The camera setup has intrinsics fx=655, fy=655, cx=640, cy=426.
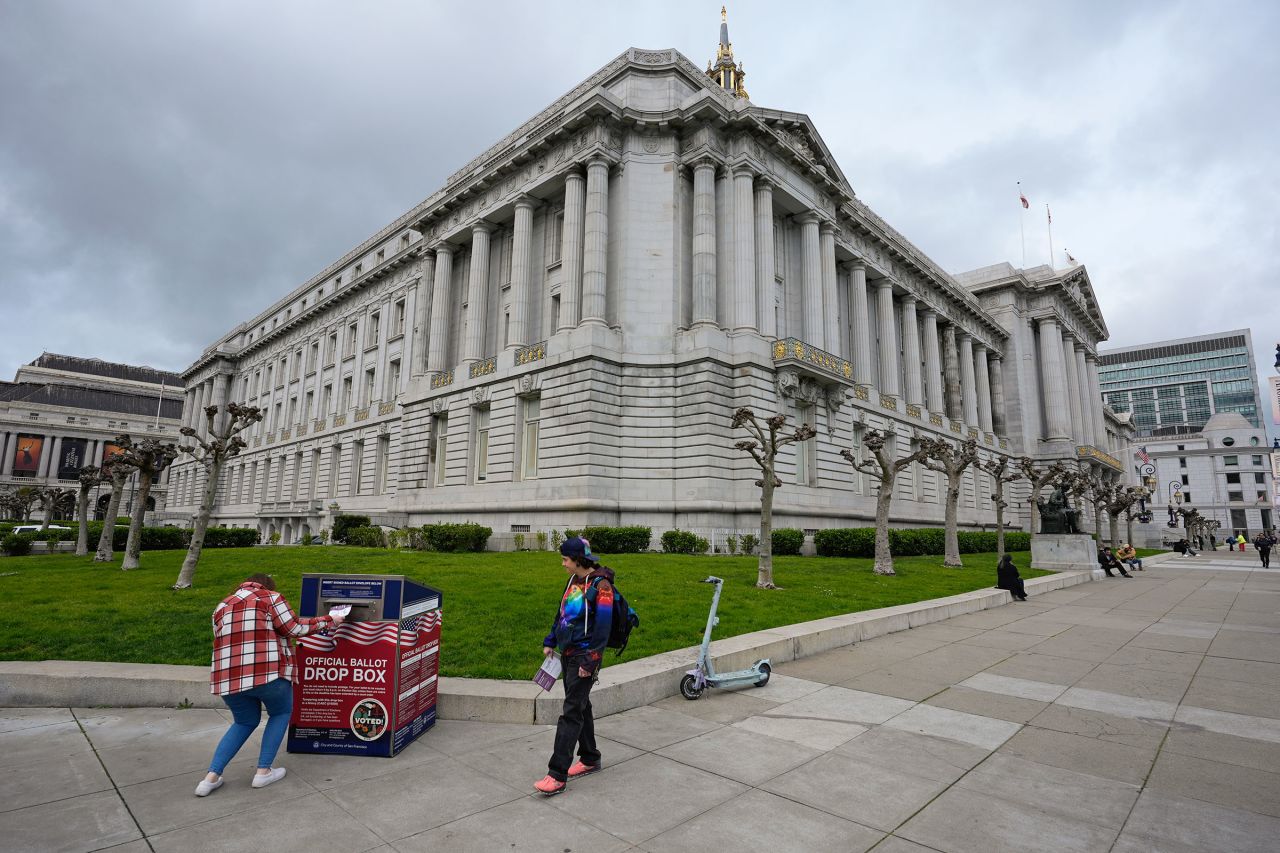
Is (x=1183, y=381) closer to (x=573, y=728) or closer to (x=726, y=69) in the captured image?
(x=726, y=69)

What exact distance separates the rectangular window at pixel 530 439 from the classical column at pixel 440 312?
359 inches

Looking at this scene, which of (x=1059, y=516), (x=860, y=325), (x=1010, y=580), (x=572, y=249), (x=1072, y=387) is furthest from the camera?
(x=1072, y=387)

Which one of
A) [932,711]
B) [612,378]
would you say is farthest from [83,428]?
[932,711]

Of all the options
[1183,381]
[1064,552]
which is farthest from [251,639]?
[1183,381]

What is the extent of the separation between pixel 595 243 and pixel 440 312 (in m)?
13.5

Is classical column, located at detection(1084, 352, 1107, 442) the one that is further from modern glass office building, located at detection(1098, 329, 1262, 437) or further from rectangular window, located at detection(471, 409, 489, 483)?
modern glass office building, located at detection(1098, 329, 1262, 437)

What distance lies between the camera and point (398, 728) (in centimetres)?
559

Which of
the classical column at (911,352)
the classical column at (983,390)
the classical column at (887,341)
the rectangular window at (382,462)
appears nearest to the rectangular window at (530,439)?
the rectangular window at (382,462)

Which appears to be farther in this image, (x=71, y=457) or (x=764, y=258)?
(x=71, y=457)

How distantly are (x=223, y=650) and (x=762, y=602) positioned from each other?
9749mm

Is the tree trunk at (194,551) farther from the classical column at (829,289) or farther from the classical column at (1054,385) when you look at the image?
the classical column at (1054,385)

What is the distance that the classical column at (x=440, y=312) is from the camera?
124ft

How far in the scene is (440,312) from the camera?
127 ft

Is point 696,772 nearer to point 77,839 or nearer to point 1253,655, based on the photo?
point 77,839
